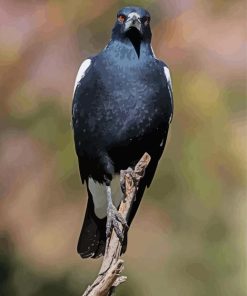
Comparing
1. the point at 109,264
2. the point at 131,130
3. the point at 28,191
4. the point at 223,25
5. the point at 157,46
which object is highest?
the point at 223,25

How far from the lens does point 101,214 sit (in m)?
2.27

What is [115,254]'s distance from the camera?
188 cm

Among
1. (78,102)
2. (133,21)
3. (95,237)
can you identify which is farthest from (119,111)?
(95,237)

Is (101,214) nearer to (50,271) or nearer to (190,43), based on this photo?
(50,271)

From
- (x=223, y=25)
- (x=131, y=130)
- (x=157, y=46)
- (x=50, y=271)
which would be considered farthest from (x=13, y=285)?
(x=131, y=130)

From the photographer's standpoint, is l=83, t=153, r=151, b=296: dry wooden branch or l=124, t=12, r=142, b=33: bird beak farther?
l=124, t=12, r=142, b=33: bird beak

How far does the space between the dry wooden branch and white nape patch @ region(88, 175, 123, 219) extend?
0.42ft

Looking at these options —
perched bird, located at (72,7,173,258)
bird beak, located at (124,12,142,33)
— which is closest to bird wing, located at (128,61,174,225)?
perched bird, located at (72,7,173,258)

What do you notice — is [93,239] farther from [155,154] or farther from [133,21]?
[133,21]

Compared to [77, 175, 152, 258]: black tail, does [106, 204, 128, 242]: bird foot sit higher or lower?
lower

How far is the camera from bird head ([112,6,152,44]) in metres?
2.20

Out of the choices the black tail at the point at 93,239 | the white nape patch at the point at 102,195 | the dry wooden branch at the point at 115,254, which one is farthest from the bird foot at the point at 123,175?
the black tail at the point at 93,239

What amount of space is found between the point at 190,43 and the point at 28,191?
0.93 meters

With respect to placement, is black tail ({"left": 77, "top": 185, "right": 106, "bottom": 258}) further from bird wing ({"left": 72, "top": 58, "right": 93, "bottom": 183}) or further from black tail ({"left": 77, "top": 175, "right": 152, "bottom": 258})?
bird wing ({"left": 72, "top": 58, "right": 93, "bottom": 183})
